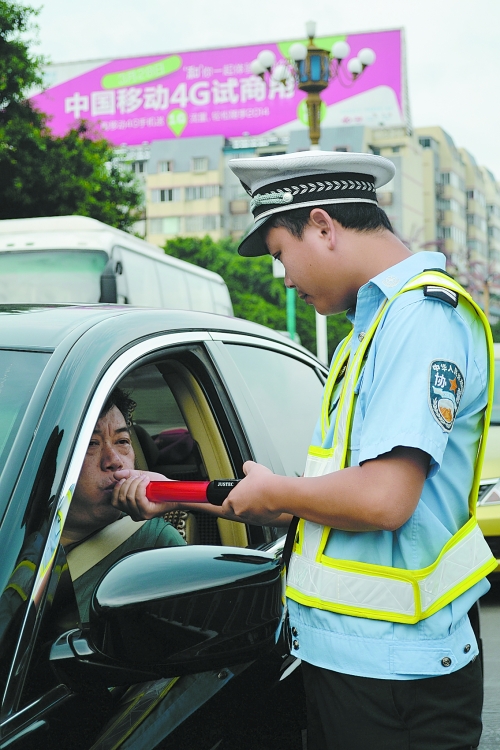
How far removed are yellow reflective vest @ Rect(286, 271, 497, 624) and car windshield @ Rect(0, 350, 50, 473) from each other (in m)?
0.52

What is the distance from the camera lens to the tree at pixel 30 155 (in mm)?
20875

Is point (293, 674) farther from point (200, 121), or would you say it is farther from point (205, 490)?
point (200, 121)

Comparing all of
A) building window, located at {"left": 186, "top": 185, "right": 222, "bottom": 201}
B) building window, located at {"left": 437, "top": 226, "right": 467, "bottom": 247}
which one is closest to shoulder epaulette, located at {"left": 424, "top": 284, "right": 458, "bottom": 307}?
building window, located at {"left": 186, "top": 185, "right": 222, "bottom": 201}

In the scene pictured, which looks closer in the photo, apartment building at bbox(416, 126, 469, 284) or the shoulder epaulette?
the shoulder epaulette

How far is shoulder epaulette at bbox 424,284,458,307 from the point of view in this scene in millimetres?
1663

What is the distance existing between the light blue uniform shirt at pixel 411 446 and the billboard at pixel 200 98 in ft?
214

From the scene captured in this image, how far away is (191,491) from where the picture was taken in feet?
6.47

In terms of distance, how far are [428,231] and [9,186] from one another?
214ft

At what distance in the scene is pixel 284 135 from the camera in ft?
224

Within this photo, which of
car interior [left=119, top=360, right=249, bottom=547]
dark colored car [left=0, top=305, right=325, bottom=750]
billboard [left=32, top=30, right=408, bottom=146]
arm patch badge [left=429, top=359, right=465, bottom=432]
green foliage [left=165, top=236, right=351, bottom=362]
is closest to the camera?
dark colored car [left=0, top=305, right=325, bottom=750]

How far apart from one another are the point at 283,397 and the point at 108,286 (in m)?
9.60

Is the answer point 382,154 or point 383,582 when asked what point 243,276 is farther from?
point 383,582

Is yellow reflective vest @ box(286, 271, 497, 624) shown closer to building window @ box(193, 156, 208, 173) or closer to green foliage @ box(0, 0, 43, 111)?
green foliage @ box(0, 0, 43, 111)

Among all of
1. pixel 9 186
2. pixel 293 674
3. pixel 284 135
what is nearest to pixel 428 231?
pixel 284 135
